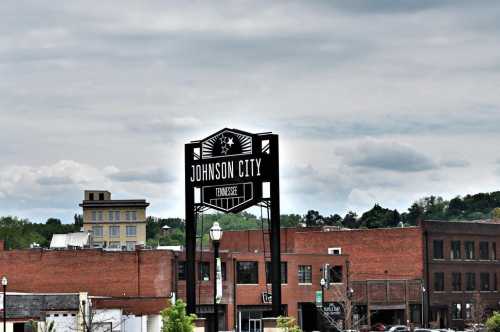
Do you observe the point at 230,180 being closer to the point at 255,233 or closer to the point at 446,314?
the point at 446,314

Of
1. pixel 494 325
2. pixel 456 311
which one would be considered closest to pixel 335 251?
pixel 456 311

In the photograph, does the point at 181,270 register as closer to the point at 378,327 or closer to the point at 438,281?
the point at 378,327

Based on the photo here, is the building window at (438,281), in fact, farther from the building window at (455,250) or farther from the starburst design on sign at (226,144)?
the starburst design on sign at (226,144)

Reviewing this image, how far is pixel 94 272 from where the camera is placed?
312 ft

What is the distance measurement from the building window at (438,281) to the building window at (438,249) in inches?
71.4

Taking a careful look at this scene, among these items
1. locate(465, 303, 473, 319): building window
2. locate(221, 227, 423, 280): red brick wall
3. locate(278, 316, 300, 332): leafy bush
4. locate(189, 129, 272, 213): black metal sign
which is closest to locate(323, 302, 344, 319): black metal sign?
locate(221, 227, 423, 280): red brick wall

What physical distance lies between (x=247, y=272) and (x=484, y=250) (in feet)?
111

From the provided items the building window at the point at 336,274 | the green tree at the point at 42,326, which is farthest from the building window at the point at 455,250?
the green tree at the point at 42,326

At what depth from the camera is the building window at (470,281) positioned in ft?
392

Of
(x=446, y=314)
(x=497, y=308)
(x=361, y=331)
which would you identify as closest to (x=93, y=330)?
(x=361, y=331)

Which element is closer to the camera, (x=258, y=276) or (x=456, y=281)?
(x=258, y=276)

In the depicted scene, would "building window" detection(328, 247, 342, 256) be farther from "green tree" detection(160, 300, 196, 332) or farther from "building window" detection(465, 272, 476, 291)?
"green tree" detection(160, 300, 196, 332)

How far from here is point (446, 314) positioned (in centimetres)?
11638

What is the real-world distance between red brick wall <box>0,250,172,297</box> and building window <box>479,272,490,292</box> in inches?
1681
